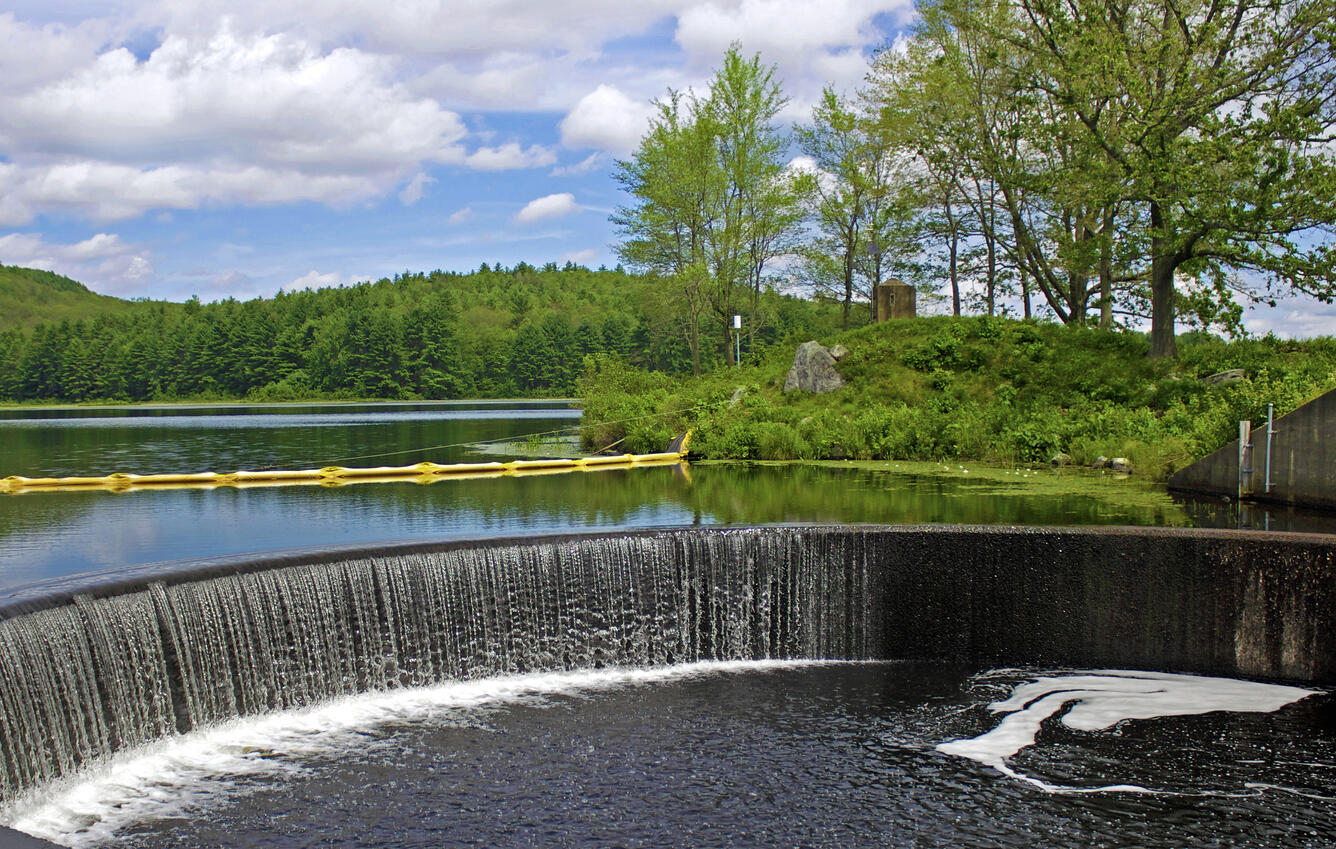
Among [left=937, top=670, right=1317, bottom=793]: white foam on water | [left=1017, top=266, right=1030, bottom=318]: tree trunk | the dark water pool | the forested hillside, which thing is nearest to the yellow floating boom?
the dark water pool

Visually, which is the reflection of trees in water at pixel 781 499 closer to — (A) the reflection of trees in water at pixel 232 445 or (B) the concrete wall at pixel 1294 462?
(B) the concrete wall at pixel 1294 462

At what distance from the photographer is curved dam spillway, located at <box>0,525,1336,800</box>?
920 centimetres

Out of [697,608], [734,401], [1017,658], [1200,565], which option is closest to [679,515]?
[697,608]

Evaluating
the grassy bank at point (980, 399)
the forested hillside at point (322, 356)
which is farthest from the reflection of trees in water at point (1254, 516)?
the forested hillside at point (322, 356)

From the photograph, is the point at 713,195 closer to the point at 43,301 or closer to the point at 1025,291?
the point at 1025,291

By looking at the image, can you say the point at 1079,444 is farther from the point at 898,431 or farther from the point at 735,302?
the point at 735,302

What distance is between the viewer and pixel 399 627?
1022cm

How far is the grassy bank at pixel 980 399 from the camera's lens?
20406mm

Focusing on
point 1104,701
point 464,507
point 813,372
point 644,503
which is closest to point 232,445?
point 813,372

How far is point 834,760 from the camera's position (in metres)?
8.02

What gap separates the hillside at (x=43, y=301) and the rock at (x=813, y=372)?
499 feet

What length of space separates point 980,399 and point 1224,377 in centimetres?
567

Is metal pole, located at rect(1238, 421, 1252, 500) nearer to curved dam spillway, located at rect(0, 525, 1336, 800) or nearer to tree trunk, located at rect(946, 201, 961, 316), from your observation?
curved dam spillway, located at rect(0, 525, 1336, 800)

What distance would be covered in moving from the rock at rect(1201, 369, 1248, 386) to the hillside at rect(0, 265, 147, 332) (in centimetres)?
16288
